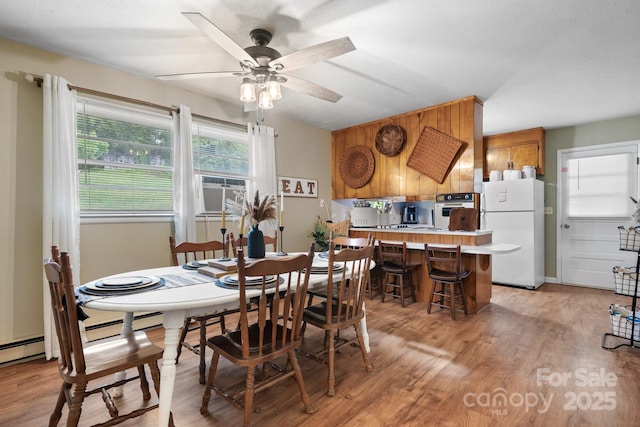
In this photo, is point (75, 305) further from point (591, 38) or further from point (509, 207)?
Answer: point (509, 207)

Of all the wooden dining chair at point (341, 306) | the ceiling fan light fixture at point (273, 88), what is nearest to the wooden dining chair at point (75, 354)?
the wooden dining chair at point (341, 306)

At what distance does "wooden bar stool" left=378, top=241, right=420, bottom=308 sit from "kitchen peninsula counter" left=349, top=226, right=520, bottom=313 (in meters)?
0.10

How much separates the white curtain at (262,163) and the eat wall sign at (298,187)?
26 cm

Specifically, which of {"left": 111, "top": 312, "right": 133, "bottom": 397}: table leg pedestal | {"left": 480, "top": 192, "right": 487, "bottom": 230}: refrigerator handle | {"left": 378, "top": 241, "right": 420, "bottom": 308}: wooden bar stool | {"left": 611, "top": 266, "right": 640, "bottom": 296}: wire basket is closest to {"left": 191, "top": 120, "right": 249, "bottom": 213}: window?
{"left": 111, "top": 312, "right": 133, "bottom": 397}: table leg pedestal

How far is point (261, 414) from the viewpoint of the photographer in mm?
1742

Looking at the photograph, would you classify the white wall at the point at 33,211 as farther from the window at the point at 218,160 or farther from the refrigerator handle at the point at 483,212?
the refrigerator handle at the point at 483,212

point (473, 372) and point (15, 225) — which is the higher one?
point (15, 225)

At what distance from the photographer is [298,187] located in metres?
4.48

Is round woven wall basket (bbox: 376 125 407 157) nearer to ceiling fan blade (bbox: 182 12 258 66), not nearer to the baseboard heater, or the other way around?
ceiling fan blade (bbox: 182 12 258 66)

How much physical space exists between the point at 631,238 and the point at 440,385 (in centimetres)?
188

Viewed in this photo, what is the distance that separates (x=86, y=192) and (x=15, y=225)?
53cm

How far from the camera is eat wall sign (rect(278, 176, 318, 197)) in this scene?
4274 millimetres

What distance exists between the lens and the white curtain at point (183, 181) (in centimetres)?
316

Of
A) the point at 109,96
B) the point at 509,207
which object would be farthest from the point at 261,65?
the point at 509,207
